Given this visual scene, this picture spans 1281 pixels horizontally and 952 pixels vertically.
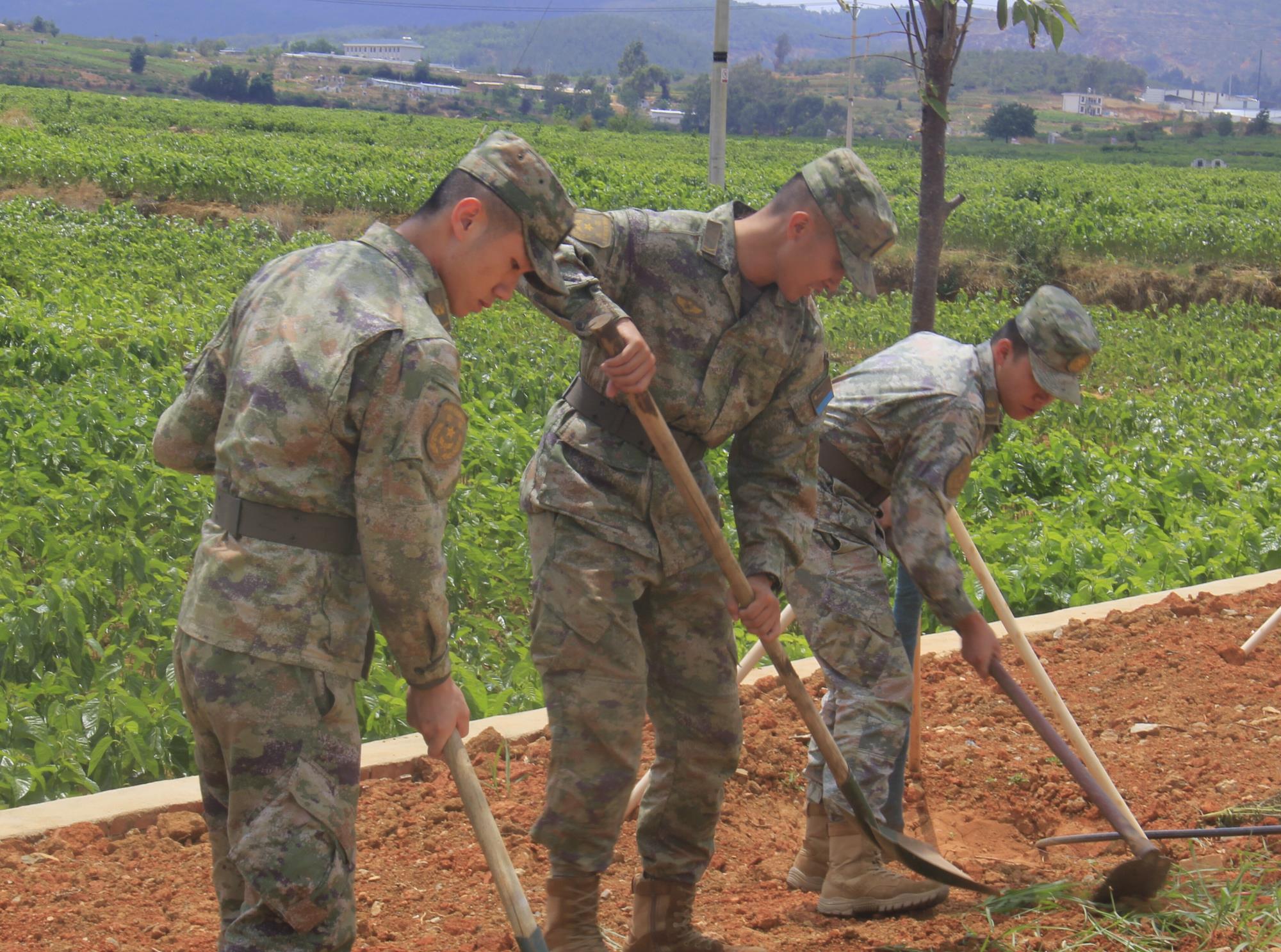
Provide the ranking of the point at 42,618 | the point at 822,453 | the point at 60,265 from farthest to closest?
1. the point at 60,265
2. the point at 42,618
3. the point at 822,453

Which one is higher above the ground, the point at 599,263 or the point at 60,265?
the point at 599,263

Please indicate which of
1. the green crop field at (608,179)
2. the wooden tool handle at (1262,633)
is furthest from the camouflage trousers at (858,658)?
the green crop field at (608,179)

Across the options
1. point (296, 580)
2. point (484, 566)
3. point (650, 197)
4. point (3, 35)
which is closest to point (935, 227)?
point (484, 566)

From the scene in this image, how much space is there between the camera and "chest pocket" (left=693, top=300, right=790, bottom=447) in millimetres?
3152

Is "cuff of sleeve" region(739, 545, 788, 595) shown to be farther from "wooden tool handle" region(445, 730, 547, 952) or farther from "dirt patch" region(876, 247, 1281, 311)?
"dirt patch" region(876, 247, 1281, 311)

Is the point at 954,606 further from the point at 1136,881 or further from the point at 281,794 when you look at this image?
the point at 281,794

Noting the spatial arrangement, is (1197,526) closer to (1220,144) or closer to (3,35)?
(1220,144)

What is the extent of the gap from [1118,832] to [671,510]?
5.02 feet

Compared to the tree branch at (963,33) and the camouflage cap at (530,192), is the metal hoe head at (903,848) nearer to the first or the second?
the camouflage cap at (530,192)

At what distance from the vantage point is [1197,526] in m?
7.24

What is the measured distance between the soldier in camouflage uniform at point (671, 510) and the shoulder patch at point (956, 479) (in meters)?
0.39

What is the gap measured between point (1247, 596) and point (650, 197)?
1935 cm

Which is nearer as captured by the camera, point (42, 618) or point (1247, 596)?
point (42, 618)

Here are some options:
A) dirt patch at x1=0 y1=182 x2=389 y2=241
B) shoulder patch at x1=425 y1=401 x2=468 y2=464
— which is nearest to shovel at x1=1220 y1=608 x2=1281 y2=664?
shoulder patch at x1=425 y1=401 x2=468 y2=464
